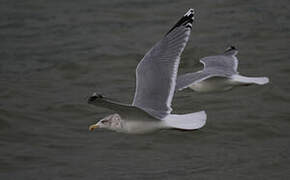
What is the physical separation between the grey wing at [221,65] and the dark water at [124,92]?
80 centimetres

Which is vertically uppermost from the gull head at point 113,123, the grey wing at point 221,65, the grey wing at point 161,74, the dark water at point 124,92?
the grey wing at point 161,74

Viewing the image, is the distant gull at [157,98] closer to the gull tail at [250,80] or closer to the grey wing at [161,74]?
the grey wing at [161,74]

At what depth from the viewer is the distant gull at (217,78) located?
6887mm

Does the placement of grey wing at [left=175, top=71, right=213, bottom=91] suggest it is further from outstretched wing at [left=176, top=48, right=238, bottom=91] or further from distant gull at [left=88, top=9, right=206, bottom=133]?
distant gull at [left=88, top=9, right=206, bottom=133]

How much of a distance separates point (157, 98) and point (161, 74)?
321 mm

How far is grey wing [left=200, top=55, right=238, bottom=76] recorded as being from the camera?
726cm

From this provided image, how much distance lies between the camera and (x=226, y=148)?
7344 millimetres

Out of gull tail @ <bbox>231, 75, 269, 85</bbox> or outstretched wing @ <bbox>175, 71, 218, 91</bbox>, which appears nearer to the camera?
outstretched wing @ <bbox>175, 71, 218, 91</bbox>

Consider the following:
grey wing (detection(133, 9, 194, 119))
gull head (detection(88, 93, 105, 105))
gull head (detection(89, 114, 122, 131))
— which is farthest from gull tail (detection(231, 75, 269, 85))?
gull head (detection(88, 93, 105, 105))

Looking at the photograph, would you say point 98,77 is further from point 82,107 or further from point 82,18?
point 82,18

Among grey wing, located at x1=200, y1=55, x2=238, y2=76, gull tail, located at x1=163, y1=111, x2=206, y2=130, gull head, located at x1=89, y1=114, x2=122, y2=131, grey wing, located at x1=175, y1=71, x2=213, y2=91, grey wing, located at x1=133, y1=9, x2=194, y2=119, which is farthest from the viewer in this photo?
grey wing, located at x1=200, y1=55, x2=238, y2=76

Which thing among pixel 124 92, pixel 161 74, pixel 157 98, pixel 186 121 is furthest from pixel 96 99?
pixel 124 92

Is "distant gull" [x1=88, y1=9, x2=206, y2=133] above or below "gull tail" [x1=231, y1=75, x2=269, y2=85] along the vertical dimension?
above

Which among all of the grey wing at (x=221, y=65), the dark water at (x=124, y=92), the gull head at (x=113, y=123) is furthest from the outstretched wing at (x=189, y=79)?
the gull head at (x=113, y=123)
